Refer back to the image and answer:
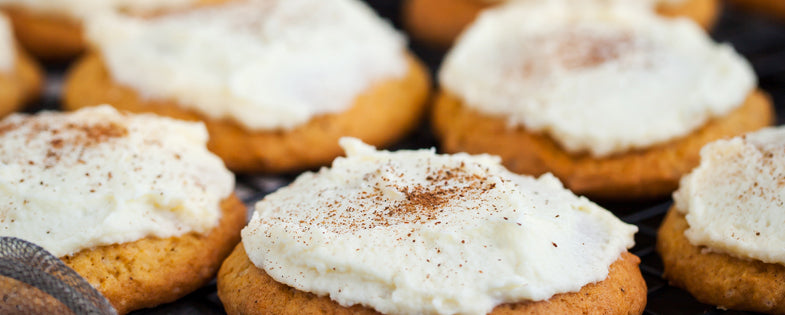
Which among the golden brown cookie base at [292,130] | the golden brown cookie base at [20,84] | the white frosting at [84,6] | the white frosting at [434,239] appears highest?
the white frosting at [434,239]

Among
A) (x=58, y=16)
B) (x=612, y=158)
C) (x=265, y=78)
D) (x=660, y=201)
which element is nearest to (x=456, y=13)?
(x=265, y=78)

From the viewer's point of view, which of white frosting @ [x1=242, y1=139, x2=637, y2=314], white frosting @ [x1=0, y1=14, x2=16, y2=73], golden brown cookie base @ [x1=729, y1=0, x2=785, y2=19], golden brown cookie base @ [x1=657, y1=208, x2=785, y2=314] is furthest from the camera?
golden brown cookie base @ [x1=729, y1=0, x2=785, y2=19]

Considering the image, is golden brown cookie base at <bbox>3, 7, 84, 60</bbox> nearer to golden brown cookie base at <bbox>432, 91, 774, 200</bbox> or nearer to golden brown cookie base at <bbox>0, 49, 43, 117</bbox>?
golden brown cookie base at <bbox>0, 49, 43, 117</bbox>

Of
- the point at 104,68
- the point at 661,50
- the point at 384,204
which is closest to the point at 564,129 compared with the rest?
the point at 661,50

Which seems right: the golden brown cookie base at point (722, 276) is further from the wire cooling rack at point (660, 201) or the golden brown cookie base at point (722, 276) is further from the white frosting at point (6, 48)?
the white frosting at point (6, 48)

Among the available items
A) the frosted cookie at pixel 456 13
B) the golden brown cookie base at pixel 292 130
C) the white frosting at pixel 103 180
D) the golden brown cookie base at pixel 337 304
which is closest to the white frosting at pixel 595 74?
the golden brown cookie base at pixel 292 130

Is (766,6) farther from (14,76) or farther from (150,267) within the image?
(14,76)

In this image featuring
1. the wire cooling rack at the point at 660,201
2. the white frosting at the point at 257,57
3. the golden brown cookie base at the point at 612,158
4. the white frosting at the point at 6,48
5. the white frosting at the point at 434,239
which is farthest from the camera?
the white frosting at the point at 6,48

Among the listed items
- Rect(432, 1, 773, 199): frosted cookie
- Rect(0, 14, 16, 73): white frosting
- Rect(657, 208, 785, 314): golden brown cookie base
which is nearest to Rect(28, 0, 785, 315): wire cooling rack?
Rect(657, 208, 785, 314): golden brown cookie base
